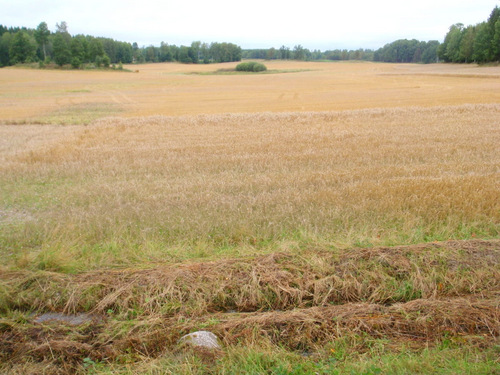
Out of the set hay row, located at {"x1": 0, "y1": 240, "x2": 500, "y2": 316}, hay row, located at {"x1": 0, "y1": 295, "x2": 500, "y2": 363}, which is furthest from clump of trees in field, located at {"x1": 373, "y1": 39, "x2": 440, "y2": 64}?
hay row, located at {"x1": 0, "y1": 295, "x2": 500, "y2": 363}

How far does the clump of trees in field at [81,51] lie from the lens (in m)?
89.2

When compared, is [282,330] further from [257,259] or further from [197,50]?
[197,50]

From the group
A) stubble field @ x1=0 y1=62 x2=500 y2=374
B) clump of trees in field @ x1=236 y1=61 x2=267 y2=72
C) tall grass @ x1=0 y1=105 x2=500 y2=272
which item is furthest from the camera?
clump of trees in field @ x1=236 y1=61 x2=267 y2=72

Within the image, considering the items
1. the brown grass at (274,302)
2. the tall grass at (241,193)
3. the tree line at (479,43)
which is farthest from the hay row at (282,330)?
the tree line at (479,43)

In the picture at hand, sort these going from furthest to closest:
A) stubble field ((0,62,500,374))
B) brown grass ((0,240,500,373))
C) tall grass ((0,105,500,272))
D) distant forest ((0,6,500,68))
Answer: distant forest ((0,6,500,68)), tall grass ((0,105,500,272)), brown grass ((0,240,500,373)), stubble field ((0,62,500,374))

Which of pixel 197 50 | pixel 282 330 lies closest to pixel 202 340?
pixel 282 330

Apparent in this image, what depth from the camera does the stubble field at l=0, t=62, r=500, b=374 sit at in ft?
12.3

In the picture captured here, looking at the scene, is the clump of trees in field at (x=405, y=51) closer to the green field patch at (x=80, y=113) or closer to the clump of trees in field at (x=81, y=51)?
the clump of trees in field at (x=81, y=51)

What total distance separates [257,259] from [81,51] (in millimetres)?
98874

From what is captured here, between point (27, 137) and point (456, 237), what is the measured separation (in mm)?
17650

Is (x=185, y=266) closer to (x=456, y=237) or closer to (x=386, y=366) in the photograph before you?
(x=386, y=366)

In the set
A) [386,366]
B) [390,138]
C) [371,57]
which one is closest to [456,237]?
[386,366]

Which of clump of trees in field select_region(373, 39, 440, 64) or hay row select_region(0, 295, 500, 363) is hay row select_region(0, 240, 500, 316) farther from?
clump of trees in field select_region(373, 39, 440, 64)

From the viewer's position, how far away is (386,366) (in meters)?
3.31
